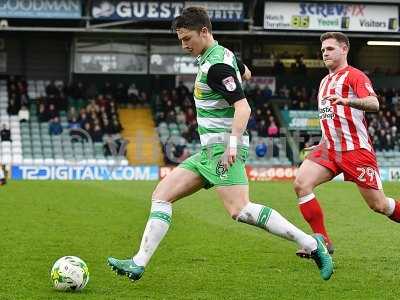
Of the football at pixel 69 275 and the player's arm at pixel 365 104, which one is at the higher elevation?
the player's arm at pixel 365 104

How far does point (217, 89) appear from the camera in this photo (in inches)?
271

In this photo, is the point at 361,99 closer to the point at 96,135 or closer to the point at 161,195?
the point at 161,195

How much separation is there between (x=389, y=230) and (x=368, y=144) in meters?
3.72

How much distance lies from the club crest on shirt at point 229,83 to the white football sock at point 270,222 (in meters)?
0.98

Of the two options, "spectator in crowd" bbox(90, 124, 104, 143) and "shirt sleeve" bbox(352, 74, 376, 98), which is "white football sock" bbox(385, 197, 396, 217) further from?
"spectator in crowd" bbox(90, 124, 104, 143)

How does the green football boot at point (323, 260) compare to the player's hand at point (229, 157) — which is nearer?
the player's hand at point (229, 157)

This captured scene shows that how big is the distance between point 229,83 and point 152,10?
24.7 metres

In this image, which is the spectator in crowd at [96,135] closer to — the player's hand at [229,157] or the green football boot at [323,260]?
the green football boot at [323,260]

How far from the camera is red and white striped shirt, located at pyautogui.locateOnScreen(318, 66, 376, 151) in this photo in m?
8.87

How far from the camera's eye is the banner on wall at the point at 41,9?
1183 inches

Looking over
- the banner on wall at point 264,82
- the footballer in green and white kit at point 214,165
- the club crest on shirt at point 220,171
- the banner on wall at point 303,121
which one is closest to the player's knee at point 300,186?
the footballer in green and white kit at point 214,165

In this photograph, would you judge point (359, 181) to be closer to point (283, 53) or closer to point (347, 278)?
point (347, 278)

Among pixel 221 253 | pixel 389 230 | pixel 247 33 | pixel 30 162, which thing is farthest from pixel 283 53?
pixel 221 253

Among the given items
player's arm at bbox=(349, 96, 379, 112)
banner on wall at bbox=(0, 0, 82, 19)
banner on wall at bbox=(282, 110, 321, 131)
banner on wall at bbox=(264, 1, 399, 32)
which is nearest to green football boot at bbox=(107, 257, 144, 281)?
player's arm at bbox=(349, 96, 379, 112)
